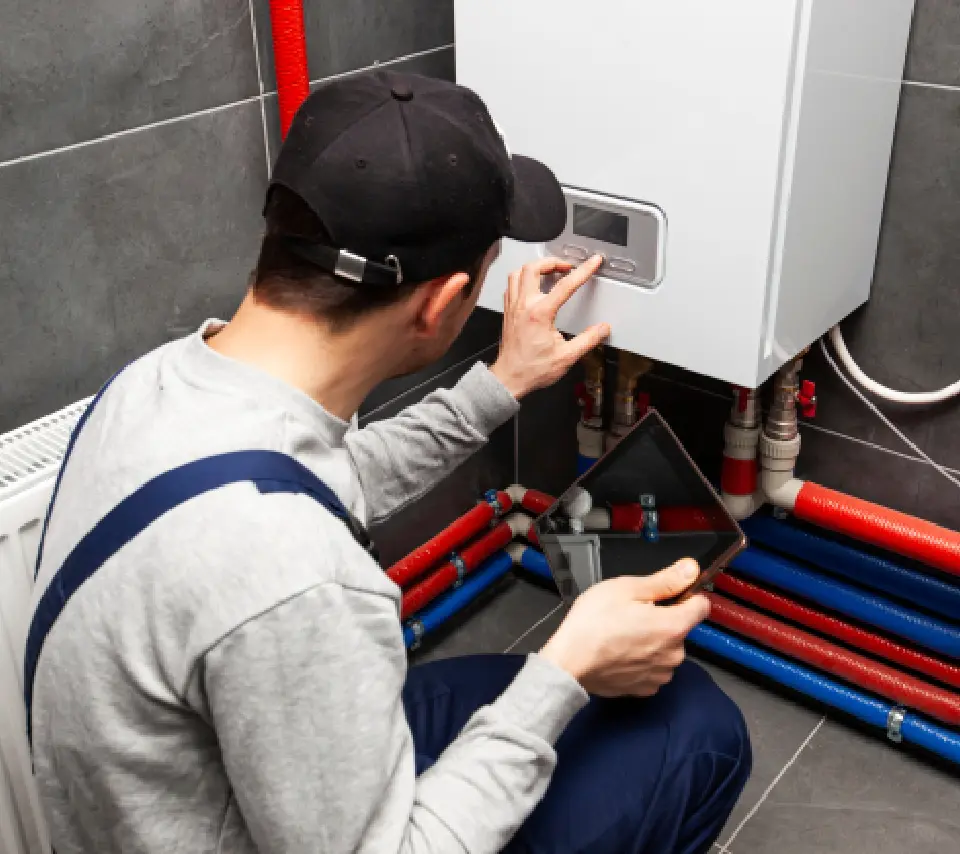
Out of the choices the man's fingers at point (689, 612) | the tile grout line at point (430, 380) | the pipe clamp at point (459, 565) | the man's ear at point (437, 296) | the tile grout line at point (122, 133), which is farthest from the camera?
the pipe clamp at point (459, 565)

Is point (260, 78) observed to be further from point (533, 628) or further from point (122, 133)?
point (533, 628)

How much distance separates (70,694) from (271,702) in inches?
5.6

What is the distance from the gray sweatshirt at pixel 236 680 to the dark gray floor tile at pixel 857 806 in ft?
2.27

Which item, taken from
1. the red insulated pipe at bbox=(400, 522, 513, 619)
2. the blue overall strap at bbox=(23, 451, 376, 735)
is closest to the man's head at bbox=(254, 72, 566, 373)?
the blue overall strap at bbox=(23, 451, 376, 735)

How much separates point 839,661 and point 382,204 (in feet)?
3.31

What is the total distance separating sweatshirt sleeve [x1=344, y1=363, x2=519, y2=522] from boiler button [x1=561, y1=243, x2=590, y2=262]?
0.20 m

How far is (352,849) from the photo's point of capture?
68cm

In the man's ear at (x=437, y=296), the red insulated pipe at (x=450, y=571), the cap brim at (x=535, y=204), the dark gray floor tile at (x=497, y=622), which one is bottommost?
the dark gray floor tile at (x=497, y=622)

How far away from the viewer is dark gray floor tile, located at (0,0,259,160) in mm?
972

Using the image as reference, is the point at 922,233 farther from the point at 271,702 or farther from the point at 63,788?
the point at 63,788

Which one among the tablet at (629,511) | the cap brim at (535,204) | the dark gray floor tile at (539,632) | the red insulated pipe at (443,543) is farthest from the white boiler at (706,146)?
the dark gray floor tile at (539,632)

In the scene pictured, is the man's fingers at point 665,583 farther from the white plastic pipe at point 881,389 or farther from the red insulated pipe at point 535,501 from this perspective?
the red insulated pipe at point 535,501

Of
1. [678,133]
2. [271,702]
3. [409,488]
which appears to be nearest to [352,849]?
[271,702]

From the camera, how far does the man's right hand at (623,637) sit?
833mm
